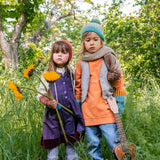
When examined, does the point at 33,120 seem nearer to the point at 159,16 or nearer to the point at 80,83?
the point at 80,83

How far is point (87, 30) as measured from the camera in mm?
1804

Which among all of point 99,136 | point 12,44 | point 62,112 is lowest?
point 99,136

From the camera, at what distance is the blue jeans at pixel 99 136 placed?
1603 mm

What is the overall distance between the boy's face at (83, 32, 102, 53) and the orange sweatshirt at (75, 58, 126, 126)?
127 millimetres

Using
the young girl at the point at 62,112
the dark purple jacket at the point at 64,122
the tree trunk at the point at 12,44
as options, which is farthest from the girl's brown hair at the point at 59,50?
the tree trunk at the point at 12,44

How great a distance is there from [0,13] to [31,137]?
6666 mm

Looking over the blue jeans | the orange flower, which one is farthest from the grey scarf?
the orange flower

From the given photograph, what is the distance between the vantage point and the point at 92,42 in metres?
1.78

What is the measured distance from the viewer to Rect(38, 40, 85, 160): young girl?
1.55m

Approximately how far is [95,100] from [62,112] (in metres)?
A: 0.33

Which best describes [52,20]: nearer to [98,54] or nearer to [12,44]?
[12,44]

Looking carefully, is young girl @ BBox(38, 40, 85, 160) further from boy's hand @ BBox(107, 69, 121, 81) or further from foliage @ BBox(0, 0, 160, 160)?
boy's hand @ BBox(107, 69, 121, 81)

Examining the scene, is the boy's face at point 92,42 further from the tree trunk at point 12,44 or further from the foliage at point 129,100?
the tree trunk at point 12,44

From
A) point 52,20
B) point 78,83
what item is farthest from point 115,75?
point 52,20
